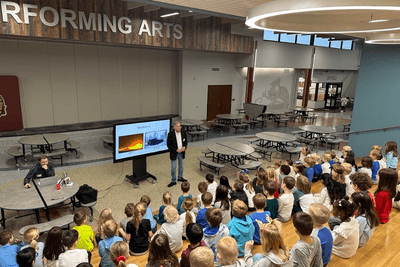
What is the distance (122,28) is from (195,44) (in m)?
3.49

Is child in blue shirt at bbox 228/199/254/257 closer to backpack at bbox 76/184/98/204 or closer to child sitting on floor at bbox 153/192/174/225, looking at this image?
child sitting on floor at bbox 153/192/174/225

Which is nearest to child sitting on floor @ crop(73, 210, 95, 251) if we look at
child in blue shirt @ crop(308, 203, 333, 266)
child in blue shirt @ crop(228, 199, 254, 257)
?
child in blue shirt @ crop(228, 199, 254, 257)

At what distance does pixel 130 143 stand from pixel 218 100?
34.0 ft

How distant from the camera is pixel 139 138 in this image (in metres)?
6.82

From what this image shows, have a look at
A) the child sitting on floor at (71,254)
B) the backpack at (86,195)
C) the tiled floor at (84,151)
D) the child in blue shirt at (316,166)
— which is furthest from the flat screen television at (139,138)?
the child in blue shirt at (316,166)

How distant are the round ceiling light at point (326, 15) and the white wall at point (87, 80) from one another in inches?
387

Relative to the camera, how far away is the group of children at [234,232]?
8.79ft

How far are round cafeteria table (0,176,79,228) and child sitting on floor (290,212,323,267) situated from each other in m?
3.97

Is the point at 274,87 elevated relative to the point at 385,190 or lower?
elevated

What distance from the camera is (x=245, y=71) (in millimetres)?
17031

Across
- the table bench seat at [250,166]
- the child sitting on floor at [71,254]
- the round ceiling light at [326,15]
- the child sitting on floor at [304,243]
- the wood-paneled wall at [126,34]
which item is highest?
the wood-paneled wall at [126,34]

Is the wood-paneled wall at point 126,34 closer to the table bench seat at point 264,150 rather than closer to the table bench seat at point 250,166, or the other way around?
the table bench seat at point 264,150

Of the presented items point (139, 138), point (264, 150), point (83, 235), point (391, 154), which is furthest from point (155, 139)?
point (391, 154)

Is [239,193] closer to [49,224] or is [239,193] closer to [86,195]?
[86,195]
